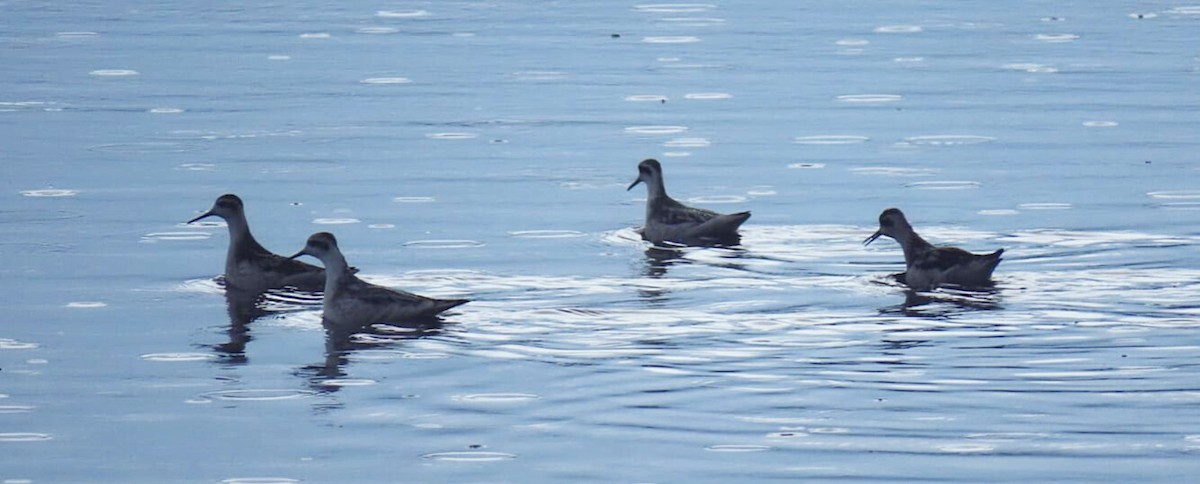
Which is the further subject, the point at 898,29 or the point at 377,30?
the point at 377,30

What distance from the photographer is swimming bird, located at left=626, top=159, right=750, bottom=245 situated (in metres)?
20.0

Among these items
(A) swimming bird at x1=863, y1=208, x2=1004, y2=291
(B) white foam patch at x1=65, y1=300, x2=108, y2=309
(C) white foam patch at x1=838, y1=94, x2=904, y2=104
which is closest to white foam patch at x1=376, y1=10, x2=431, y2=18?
(C) white foam patch at x1=838, y1=94, x2=904, y2=104

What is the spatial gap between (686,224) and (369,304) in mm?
4945

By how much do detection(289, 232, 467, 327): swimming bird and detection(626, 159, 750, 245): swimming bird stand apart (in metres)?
Answer: 4.48

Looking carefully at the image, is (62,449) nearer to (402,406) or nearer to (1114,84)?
(402,406)

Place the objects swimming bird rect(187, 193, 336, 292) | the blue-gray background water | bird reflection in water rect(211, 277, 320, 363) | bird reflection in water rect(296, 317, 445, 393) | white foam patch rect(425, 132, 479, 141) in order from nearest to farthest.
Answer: the blue-gray background water → bird reflection in water rect(296, 317, 445, 393) → bird reflection in water rect(211, 277, 320, 363) → swimming bird rect(187, 193, 336, 292) → white foam patch rect(425, 132, 479, 141)

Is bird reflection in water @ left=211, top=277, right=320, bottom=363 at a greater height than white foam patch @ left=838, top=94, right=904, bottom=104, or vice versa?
white foam patch @ left=838, top=94, right=904, bottom=104

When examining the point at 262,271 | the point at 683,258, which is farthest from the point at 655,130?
the point at 262,271

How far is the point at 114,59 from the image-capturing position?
120 ft

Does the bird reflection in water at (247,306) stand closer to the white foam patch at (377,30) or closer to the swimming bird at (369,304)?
the swimming bird at (369,304)

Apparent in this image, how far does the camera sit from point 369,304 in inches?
627

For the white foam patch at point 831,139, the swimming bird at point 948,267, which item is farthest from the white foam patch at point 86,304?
the white foam patch at point 831,139

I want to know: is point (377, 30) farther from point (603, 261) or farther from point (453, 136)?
point (603, 261)

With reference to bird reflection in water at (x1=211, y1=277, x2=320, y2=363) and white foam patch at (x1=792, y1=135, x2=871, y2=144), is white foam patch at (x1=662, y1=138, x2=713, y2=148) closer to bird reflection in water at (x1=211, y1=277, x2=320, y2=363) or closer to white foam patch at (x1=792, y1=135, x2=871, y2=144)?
white foam patch at (x1=792, y1=135, x2=871, y2=144)
